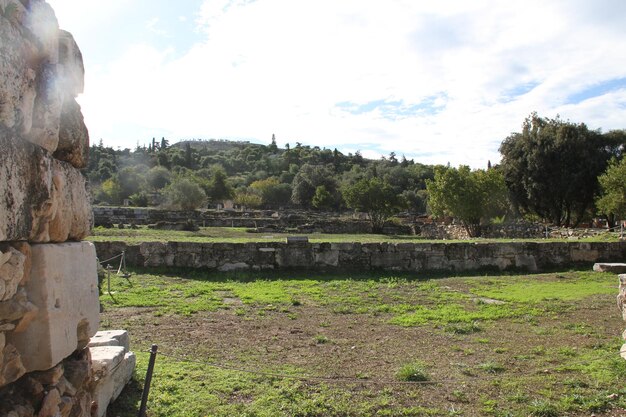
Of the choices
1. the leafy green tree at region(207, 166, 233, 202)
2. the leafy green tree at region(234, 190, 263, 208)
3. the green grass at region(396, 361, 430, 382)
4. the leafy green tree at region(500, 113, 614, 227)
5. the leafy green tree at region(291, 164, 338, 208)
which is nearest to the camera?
the green grass at region(396, 361, 430, 382)

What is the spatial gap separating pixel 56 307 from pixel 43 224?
54cm

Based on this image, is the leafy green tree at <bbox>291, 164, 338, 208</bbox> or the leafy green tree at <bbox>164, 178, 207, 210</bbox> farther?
the leafy green tree at <bbox>291, 164, 338, 208</bbox>

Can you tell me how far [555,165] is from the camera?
3709 centimetres

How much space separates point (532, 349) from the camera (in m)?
6.65

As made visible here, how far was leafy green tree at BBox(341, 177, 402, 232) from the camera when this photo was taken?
38125 mm

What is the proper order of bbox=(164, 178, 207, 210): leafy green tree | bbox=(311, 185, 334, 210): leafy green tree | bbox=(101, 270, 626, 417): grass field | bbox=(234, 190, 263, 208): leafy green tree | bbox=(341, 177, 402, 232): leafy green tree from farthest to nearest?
bbox=(234, 190, 263, 208): leafy green tree < bbox=(311, 185, 334, 210): leafy green tree < bbox=(164, 178, 207, 210): leafy green tree < bbox=(341, 177, 402, 232): leafy green tree < bbox=(101, 270, 626, 417): grass field

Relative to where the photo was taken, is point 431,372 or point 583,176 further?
point 583,176

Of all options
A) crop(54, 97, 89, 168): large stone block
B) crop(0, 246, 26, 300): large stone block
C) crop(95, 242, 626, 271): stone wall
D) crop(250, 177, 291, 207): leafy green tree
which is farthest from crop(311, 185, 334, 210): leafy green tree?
crop(0, 246, 26, 300): large stone block

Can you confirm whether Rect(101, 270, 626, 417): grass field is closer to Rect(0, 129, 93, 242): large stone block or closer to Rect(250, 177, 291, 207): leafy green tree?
Rect(0, 129, 93, 242): large stone block

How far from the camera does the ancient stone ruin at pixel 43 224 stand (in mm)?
2770

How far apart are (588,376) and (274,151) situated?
131m

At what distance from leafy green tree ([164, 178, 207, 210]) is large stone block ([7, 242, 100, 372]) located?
41231 mm

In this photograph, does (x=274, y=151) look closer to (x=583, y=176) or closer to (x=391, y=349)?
(x=583, y=176)

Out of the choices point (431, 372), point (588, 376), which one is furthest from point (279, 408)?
point (588, 376)
